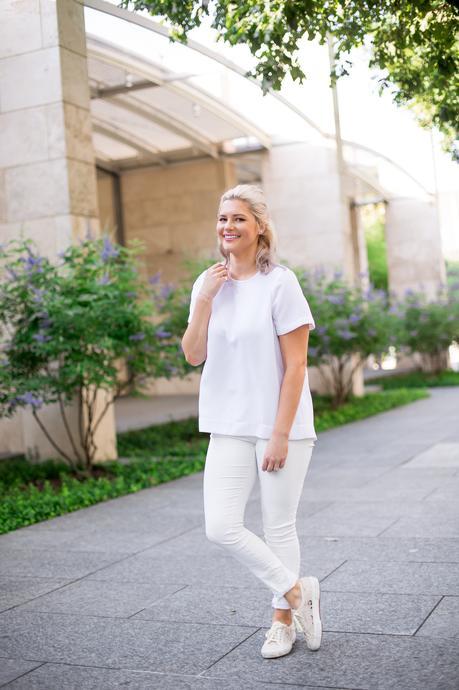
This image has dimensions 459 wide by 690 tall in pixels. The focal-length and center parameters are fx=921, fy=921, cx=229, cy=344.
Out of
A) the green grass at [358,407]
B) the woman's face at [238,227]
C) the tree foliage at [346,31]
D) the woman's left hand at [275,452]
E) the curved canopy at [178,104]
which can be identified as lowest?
the green grass at [358,407]

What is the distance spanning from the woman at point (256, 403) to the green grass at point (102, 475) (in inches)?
151

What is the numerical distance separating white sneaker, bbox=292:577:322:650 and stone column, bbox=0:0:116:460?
654 cm

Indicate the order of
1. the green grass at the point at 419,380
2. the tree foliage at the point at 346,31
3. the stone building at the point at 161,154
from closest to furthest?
the tree foliage at the point at 346,31 → the stone building at the point at 161,154 → the green grass at the point at 419,380

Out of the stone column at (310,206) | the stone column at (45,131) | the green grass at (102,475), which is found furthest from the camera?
the stone column at (310,206)

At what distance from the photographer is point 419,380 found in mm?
23531

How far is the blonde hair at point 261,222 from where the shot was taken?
154 inches

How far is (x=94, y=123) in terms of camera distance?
64.9 feet

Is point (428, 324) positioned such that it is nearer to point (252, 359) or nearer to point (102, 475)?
point (102, 475)

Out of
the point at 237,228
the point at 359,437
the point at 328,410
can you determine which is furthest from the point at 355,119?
the point at 237,228

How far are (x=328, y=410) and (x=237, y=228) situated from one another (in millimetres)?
12861

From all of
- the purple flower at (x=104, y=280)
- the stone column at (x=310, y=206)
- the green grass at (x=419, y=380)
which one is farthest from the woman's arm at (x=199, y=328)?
the green grass at (x=419, y=380)

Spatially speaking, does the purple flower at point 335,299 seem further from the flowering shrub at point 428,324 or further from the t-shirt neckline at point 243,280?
the t-shirt neckline at point 243,280

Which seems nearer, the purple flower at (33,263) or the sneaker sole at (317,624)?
the sneaker sole at (317,624)

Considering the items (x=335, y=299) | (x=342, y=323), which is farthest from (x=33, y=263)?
(x=335, y=299)
